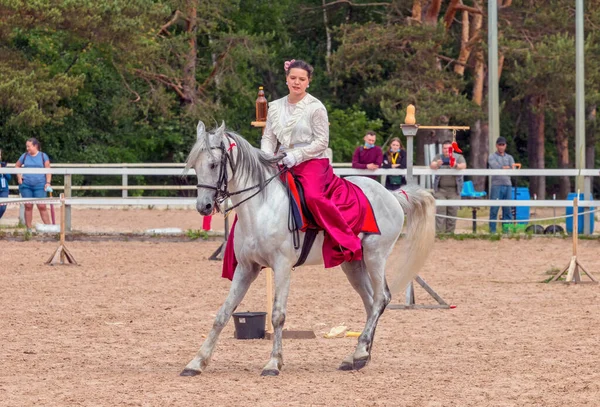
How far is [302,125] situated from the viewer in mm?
8281

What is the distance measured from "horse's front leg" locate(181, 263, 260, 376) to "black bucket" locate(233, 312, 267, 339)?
1574 mm

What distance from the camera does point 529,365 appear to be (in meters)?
8.27

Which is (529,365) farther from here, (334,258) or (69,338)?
(69,338)

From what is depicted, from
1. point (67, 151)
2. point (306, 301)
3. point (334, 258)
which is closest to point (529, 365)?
point (334, 258)

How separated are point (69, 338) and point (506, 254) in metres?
9.27

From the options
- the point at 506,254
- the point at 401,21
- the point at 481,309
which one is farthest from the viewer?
the point at 401,21

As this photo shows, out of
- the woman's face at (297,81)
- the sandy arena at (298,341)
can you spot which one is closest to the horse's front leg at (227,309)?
the sandy arena at (298,341)

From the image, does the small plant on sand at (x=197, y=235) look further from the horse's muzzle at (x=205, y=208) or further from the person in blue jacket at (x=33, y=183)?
the horse's muzzle at (x=205, y=208)

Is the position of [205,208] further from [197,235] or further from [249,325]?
[197,235]

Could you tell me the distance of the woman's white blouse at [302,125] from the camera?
8281mm

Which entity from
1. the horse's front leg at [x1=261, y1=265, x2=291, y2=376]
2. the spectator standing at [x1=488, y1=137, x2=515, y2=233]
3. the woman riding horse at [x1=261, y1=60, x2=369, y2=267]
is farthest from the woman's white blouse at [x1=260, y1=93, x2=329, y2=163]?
the spectator standing at [x1=488, y1=137, x2=515, y2=233]

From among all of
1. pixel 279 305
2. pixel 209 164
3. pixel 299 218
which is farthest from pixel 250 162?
pixel 279 305

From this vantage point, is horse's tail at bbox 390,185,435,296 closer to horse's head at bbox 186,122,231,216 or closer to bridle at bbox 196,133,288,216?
bridle at bbox 196,133,288,216

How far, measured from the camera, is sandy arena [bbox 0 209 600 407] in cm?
724
